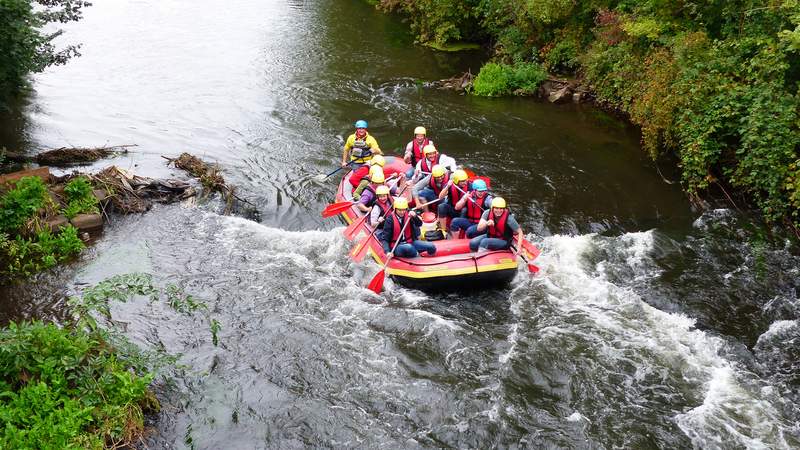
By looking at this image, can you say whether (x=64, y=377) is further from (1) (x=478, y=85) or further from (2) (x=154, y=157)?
(1) (x=478, y=85)

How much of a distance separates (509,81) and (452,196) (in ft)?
28.8

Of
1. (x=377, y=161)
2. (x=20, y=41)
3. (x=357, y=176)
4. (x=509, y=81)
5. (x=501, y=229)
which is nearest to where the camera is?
(x=501, y=229)

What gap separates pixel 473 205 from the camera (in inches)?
424

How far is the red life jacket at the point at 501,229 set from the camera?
391 inches

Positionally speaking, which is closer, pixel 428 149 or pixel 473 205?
pixel 473 205

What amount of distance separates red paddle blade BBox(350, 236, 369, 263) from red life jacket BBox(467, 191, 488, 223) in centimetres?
179

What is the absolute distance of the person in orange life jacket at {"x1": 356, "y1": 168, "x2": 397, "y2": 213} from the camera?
36.8ft

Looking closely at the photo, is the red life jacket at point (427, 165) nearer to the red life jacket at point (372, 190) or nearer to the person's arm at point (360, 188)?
the person's arm at point (360, 188)

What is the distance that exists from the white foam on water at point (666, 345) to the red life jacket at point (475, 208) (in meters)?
1.29

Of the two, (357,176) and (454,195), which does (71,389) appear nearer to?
(454,195)

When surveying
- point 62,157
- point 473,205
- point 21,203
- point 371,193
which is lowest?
point 62,157

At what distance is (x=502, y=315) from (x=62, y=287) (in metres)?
6.46

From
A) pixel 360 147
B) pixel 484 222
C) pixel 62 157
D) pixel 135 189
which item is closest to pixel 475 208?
pixel 484 222

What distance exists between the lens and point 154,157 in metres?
14.8
